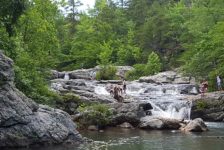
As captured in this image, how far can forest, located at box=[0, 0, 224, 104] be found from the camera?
30.1 m

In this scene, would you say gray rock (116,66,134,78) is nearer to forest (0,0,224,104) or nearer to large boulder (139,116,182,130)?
forest (0,0,224,104)

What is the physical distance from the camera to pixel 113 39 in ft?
260

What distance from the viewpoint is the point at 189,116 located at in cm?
3644

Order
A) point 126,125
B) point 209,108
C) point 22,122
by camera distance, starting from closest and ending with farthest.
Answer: point 22,122, point 126,125, point 209,108

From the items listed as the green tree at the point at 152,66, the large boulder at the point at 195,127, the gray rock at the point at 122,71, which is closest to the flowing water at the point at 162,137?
the large boulder at the point at 195,127

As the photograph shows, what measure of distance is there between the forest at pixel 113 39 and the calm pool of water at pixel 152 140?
606 cm

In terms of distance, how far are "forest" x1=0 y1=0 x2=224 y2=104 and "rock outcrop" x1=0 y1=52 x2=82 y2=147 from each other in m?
5.26

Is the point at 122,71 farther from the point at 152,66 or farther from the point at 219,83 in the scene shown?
the point at 219,83

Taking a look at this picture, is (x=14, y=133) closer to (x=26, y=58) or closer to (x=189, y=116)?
(x=26, y=58)

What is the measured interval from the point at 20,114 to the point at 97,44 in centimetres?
5488

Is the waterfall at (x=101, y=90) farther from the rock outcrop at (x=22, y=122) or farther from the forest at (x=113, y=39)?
the rock outcrop at (x=22, y=122)

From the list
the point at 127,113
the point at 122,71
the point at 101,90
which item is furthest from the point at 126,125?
the point at 122,71

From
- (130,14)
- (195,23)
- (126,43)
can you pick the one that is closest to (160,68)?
(195,23)

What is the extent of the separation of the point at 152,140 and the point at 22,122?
769 centimetres
